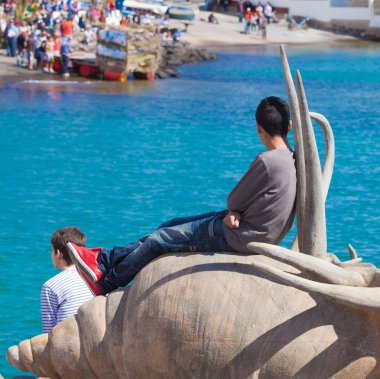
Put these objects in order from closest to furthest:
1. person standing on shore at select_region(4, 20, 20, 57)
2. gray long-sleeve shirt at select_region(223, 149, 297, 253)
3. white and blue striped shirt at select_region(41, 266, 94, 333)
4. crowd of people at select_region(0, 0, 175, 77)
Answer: gray long-sleeve shirt at select_region(223, 149, 297, 253), white and blue striped shirt at select_region(41, 266, 94, 333), crowd of people at select_region(0, 0, 175, 77), person standing on shore at select_region(4, 20, 20, 57)

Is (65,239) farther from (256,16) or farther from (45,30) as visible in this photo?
(256,16)

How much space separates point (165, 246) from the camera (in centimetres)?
633

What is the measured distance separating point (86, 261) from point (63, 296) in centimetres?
51

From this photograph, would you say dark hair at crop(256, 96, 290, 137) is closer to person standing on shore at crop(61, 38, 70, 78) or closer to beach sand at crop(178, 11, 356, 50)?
person standing on shore at crop(61, 38, 70, 78)

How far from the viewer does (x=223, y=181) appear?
18.3 m

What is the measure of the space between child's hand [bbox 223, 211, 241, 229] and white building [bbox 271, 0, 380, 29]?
184 ft

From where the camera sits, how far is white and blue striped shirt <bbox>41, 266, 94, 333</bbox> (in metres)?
6.89

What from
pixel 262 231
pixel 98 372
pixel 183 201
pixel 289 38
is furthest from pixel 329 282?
pixel 289 38

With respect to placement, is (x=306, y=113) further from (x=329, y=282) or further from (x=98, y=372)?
(x=98, y=372)

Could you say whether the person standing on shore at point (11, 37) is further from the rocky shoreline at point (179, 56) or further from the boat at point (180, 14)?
the boat at point (180, 14)

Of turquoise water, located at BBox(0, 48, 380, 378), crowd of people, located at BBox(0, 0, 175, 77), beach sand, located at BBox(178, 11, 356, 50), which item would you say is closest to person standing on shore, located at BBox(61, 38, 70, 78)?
crowd of people, located at BBox(0, 0, 175, 77)

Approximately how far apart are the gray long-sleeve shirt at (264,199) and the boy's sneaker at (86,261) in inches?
40.5

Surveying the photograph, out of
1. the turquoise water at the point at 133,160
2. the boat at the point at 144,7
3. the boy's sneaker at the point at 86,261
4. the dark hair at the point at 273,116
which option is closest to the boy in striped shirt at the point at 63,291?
the boy's sneaker at the point at 86,261

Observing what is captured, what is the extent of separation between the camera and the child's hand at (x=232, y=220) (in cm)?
606
